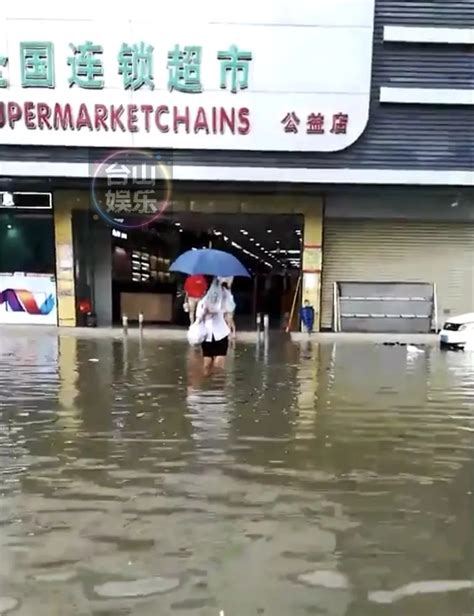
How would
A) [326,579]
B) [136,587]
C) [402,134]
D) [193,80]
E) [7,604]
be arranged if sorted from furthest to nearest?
[402,134]
[193,80]
[326,579]
[136,587]
[7,604]

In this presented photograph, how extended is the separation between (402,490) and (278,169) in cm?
1247

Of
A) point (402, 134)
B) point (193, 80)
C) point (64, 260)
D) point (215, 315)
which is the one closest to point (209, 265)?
point (215, 315)

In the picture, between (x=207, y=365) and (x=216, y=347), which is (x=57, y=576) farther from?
(x=207, y=365)

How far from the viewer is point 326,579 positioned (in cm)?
318

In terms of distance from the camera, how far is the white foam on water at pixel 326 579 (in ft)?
10.2

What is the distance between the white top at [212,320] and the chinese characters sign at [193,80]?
8.27 meters

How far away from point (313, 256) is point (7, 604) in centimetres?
1543

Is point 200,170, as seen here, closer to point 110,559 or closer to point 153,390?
point 153,390

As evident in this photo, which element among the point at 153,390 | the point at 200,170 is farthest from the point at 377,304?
the point at 153,390

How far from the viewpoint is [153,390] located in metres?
8.27

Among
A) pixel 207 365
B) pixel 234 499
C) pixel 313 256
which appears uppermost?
pixel 313 256

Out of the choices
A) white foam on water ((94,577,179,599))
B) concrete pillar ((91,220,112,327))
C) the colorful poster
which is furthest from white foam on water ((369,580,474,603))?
concrete pillar ((91,220,112,327))

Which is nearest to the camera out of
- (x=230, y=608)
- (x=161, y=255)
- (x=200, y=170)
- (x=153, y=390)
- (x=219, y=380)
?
(x=230, y=608)

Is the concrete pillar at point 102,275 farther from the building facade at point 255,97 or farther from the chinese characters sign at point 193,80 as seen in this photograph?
the chinese characters sign at point 193,80
